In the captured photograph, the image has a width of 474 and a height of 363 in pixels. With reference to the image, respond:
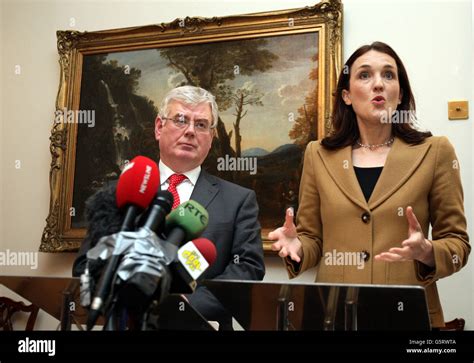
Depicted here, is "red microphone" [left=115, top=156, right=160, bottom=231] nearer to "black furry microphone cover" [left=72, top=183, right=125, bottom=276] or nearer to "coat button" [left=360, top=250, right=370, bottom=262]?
"black furry microphone cover" [left=72, top=183, right=125, bottom=276]

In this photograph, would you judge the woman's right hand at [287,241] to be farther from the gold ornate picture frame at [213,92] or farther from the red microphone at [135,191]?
the gold ornate picture frame at [213,92]

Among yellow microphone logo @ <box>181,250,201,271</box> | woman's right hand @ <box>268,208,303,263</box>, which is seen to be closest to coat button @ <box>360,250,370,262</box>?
woman's right hand @ <box>268,208,303,263</box>

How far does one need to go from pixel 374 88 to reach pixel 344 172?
1.21 ft

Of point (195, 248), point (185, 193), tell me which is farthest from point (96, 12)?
point (195, 248)

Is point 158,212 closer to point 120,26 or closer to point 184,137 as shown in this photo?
point 184,137

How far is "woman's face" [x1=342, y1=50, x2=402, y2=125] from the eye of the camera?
2.01 meters

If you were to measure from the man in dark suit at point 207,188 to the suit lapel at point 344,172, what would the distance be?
0.41 m

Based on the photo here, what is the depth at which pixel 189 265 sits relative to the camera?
38.6 inches

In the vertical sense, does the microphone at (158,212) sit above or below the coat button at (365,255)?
above

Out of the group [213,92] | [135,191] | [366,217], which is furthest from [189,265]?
[213,92]

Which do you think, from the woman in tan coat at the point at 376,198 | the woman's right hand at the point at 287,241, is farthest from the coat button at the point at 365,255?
the woman's right hand at the point at 287,241

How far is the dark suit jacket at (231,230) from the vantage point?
2000 millimetres

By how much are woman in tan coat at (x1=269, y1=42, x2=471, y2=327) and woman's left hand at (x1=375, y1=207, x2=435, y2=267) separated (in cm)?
12

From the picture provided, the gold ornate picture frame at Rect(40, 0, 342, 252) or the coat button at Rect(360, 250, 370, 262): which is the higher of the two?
the gold ornate picture frame at Rect(40, 0, 342, 252)
